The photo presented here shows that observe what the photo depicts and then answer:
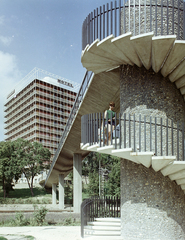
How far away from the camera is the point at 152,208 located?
31.6 feet

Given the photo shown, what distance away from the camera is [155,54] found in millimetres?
9148

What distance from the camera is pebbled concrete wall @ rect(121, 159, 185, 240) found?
9.52 meters

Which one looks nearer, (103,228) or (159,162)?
(159,162)

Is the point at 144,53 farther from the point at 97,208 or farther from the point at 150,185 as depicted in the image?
the point at 97,208

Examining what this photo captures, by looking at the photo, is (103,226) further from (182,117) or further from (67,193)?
(67,193)

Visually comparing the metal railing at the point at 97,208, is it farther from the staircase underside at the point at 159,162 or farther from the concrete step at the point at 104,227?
the staircase underside at the point at 159,162

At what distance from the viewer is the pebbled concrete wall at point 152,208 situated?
9.52 m

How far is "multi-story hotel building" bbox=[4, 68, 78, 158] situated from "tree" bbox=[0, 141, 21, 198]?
87.7 feet

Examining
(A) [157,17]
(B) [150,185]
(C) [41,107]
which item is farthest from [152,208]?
(C) [41,107]

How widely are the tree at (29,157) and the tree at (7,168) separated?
0.94m

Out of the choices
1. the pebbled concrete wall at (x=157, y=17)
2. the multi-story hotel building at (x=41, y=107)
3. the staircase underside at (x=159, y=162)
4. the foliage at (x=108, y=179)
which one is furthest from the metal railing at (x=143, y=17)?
the multi-story hotel building at (x=41, y=107)

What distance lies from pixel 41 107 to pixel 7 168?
3242cm

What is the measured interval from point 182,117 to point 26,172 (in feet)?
152

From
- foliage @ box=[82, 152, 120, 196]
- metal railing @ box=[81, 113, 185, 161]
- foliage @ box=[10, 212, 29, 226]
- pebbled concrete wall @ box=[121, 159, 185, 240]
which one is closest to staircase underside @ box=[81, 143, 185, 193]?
metal railing @ box=[81, 113, 185, 161]
